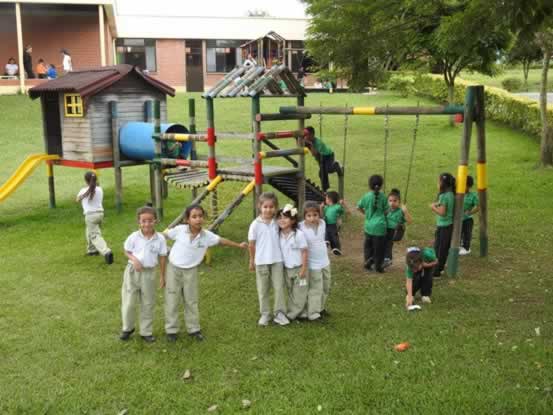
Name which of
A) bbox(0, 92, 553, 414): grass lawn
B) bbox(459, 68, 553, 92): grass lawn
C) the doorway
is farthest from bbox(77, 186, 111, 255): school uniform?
the doorway

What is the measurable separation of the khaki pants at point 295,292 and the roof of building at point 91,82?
728 centimetres

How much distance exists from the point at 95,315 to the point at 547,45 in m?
12.0

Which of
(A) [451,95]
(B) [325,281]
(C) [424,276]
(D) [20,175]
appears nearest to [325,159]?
(C) [424,276]

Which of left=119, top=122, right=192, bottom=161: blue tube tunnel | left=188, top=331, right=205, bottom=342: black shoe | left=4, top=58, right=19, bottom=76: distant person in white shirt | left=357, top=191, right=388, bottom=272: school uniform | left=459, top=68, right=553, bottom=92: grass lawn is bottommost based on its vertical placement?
left=188, top=331, right=205, bottom=342: black shoe

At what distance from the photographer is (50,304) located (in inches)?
316

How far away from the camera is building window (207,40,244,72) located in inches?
1606

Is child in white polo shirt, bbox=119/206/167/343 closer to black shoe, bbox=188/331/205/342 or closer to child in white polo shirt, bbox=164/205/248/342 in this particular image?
child in white polo shirt, bbox=164/205/248/342

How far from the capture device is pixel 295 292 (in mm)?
7031

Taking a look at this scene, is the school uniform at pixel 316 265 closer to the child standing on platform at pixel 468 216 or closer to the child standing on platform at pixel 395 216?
the child standing on platform at pixel 395 216

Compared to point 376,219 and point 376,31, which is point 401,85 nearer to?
point 376,31

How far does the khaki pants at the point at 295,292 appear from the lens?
6.98m

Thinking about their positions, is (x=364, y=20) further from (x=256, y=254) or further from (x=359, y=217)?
(x=256, y=254)

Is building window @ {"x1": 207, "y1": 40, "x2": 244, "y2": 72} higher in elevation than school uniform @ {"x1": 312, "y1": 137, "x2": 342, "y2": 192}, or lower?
higher

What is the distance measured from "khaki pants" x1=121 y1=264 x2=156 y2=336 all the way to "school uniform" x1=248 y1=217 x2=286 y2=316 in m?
1.08
